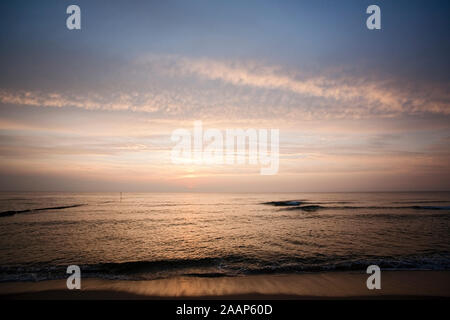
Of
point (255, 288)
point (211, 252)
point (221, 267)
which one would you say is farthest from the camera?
point (211, 252)

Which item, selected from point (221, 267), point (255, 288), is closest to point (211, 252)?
point (221, 267)

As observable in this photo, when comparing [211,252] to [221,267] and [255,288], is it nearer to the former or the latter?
[221,267]

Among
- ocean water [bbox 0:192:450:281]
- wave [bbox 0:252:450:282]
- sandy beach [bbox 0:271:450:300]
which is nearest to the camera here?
sandy beach [bbox 0:271:450:300]

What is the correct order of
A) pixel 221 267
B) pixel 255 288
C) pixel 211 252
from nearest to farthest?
pixel 255 288
pixel 221 267
pixel 211 252

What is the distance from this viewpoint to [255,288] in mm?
9539

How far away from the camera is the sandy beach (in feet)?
28.7

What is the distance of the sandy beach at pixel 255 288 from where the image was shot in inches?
344

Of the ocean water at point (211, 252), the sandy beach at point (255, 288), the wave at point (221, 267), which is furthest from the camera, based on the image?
the ocean water at point (211, 252)

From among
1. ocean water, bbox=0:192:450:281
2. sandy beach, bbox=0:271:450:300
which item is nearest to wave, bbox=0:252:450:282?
ocean water, bbox=0:192:450:281

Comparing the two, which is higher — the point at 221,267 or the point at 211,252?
the point at 221,267

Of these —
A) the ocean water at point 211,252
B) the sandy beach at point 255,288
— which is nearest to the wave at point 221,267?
the ocean water at point 211,252

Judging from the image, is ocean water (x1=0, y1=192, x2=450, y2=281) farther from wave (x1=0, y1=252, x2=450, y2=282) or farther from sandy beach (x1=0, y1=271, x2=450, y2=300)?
sandy beach (x1=0, y1=271, x2=450, y2=300)

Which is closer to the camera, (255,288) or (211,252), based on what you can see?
(255,288)

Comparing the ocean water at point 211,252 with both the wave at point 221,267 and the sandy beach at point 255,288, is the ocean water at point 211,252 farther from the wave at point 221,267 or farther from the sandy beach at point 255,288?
the sandy beach at point 255,288
